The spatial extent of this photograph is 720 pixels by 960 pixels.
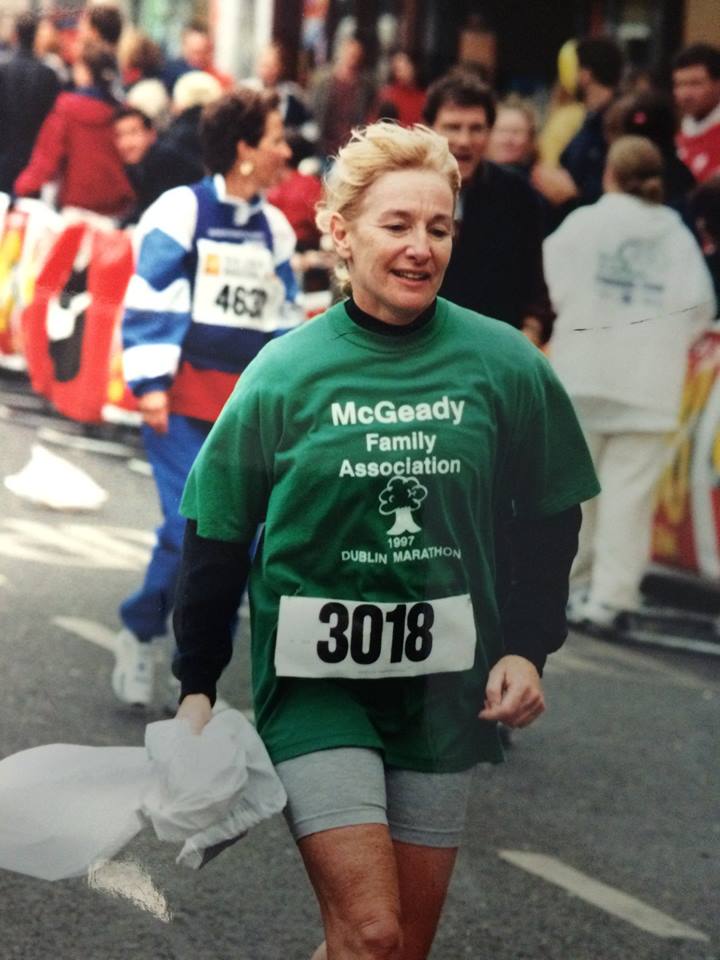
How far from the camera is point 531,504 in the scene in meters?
3.15

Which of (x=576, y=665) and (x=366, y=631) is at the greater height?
(x=366, y=631)

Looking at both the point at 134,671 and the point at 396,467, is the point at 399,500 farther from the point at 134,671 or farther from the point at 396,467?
the point at 134,671

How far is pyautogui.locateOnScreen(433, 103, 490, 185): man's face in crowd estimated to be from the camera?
442cm

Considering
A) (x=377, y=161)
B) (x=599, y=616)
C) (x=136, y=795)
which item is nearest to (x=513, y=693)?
(x=136, y=795)

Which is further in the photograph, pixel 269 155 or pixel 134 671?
pixel 134 671

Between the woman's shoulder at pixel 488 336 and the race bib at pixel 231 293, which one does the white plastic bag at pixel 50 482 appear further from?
the woman's shoulder at pixel 488 336

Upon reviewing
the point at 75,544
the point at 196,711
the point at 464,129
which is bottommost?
the point at 75,544

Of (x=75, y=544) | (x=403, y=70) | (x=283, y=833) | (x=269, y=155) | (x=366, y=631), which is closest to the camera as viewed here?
(x=366, y=631)

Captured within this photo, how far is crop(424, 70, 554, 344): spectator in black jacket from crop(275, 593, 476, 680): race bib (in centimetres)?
87

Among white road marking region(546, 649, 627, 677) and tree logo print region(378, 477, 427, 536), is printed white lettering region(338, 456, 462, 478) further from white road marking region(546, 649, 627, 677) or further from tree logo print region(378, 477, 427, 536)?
white road marking region(546, 649, 627, 677)

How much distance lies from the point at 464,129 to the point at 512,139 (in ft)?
4.69

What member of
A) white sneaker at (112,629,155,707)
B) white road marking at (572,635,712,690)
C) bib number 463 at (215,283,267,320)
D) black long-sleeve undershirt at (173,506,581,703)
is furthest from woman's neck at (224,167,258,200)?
white road marking at (572,635,712,690)

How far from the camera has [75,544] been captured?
4.50 metres

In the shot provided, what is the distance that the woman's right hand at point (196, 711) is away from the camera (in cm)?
299
